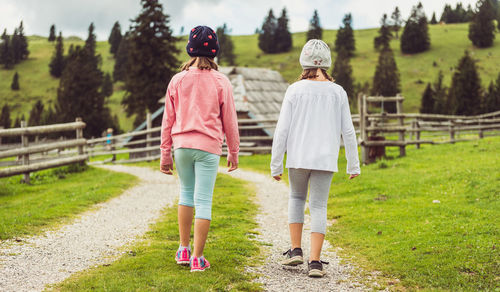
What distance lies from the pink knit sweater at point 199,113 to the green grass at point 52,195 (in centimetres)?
300

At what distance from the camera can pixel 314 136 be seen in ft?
13.9

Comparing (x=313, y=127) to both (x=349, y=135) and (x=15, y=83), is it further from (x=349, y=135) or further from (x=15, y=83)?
(x=15, y=83)

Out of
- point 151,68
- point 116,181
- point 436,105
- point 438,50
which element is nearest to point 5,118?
point 151,68

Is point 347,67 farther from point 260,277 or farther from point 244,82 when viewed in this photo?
point 260,277

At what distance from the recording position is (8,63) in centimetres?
11138

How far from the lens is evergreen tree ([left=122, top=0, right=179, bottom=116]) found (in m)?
38.7

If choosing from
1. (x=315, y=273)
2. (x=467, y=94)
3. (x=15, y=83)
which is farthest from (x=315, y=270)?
(x=15, y=83)

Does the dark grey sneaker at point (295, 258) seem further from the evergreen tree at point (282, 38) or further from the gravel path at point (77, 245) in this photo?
the evergreen tree at point (282, 38)

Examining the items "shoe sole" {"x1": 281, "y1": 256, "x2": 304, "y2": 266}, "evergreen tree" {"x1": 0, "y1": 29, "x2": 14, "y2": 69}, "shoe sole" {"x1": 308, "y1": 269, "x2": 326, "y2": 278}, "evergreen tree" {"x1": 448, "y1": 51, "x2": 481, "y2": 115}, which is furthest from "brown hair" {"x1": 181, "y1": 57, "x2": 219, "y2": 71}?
"evergreen tree" {"x1": 0, "y1": 29, "x2": 14, "y2": 69}

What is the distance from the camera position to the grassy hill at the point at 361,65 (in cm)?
7550

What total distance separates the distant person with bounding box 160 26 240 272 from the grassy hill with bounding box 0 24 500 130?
216 ft

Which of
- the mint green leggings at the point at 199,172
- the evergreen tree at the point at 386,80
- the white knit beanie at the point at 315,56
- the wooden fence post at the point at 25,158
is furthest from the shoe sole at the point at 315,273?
the evergreen tree at the point at 386,80

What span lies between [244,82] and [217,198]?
63.6 ft

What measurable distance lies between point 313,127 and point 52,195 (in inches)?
266
